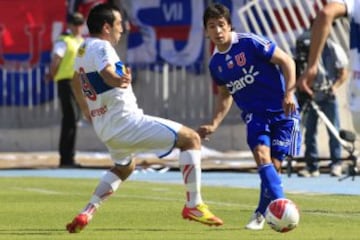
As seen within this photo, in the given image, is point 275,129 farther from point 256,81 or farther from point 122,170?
point 122,170

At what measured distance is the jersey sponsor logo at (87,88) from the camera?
37.8 feet

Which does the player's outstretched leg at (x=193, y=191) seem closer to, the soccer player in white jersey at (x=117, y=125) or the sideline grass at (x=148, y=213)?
the soccer player in white jersey at (x=117, y=125)

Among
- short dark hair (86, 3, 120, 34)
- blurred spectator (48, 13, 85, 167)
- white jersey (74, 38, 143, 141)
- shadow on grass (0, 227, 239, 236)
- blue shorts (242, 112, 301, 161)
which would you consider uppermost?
short dark hair (86, 3, 120, 34)

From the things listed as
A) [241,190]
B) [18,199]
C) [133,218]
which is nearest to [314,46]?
[133,218]

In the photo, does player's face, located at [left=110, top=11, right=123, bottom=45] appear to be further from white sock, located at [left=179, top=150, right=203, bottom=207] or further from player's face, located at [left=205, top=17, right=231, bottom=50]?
white sock, located at [left=179, top=150, right=203, bottom=207]

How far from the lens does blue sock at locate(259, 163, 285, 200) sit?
11406mm

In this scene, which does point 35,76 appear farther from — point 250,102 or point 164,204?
point 250,102

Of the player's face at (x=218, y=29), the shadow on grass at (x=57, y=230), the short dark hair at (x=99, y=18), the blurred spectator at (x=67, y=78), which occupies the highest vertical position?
the short dark hair at (x=99, y=18)

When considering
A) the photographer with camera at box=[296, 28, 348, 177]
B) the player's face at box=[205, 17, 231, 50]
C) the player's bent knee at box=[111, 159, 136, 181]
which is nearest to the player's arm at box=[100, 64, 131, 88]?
the player's bent knee at box=[111, 159, 136, 181]

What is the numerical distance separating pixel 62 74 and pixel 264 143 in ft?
36.1

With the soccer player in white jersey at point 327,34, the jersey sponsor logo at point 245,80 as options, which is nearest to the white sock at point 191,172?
the jersey sponsor logo at point 245,80

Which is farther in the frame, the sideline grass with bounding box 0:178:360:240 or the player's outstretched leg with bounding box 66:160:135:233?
the player's outstretched leg with bounding box 66:160:135:233

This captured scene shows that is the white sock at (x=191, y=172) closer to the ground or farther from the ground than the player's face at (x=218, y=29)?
closer to the ground

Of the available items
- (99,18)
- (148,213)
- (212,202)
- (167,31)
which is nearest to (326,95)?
(212,202)
